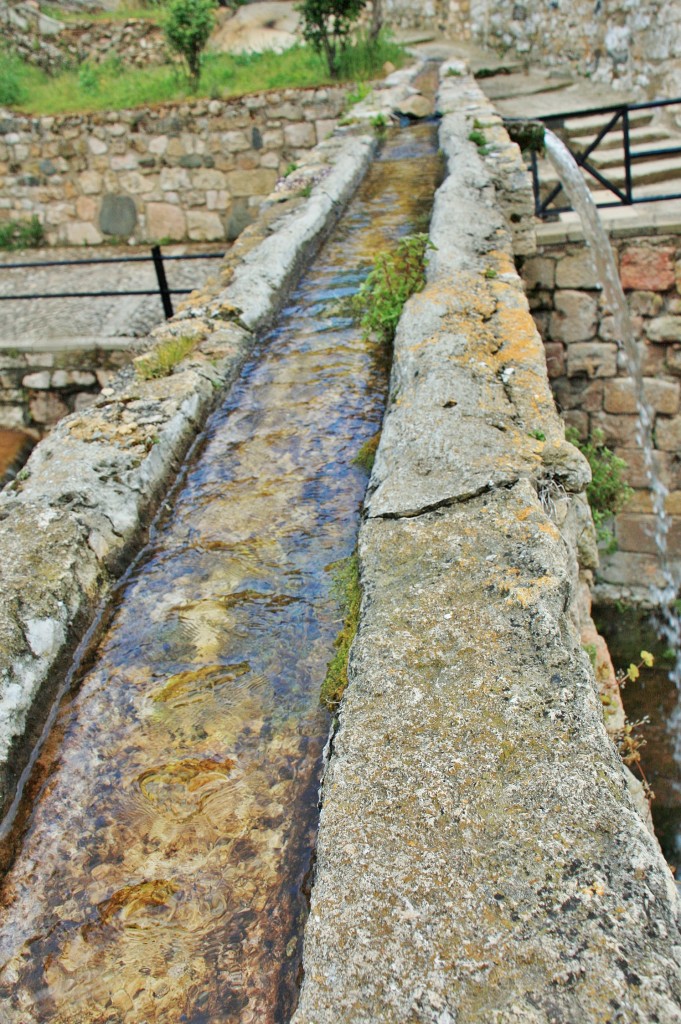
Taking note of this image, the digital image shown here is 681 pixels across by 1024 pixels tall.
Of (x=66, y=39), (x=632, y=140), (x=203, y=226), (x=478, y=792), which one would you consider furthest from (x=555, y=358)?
(x=66, y=39)

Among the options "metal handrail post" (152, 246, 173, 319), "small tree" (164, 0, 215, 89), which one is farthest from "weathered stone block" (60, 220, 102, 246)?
"metal handrail post" (152, 246, 173, 319)

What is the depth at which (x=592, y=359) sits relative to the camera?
636cm

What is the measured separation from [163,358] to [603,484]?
13.5 ft

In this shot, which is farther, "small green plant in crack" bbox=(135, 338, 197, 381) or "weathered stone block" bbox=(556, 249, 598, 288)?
"weathered stone block" bbox=(556, 249, 598, 288)

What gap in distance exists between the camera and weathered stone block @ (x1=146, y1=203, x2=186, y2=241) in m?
10.5

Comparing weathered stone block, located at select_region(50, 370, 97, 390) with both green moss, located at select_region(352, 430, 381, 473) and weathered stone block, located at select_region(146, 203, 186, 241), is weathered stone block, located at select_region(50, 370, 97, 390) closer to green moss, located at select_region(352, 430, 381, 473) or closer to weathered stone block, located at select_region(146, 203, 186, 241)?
green moss, located at select_region(352, 430, 381, 473)

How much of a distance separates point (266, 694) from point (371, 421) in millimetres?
1469

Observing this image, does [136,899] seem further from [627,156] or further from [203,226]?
[203,226]

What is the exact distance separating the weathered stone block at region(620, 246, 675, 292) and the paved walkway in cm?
403

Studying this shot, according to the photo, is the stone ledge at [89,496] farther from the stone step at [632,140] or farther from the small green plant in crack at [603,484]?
the stone step at [632,140]

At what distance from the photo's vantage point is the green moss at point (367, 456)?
9.23 feet

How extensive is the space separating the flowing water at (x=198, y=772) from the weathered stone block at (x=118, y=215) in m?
8.95

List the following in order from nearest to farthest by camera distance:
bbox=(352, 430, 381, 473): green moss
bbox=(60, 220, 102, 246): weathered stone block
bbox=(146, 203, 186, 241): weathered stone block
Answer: bbox=(352, 430, 381, 473): green moss → bbox=(146, 203, 186, 241): weathered stone block → bbox=(60, 220, 102, 246): weathered stone block

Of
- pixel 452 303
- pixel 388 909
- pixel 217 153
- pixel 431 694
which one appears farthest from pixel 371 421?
pixel 217 153
